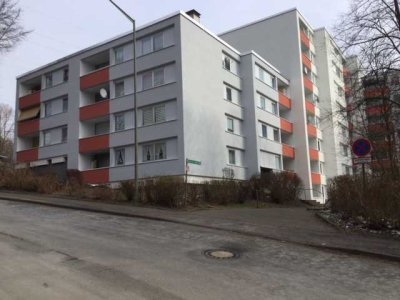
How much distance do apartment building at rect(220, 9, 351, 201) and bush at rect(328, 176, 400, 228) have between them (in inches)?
1185

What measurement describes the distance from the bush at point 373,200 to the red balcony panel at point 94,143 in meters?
23.2

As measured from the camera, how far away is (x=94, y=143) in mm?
37094

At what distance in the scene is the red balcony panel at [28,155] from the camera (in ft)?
137

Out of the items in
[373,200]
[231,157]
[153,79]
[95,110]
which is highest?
[153,79]

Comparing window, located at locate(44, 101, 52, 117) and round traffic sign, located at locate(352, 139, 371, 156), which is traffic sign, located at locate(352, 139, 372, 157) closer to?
round traffic sign, located at locate(352, 139, 371, 156)

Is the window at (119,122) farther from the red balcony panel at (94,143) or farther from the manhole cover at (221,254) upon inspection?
the manhole cover at (221,254)

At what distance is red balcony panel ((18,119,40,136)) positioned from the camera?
42.5 m

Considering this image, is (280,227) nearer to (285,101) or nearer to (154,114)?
(154,114)

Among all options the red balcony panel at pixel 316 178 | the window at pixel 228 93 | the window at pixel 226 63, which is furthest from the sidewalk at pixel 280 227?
the red balcony panel at pixel 316 178

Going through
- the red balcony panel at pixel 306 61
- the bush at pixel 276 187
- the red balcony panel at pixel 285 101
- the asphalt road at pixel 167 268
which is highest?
the red balcony panel at pixel 306 61

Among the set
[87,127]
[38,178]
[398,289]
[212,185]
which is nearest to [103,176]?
[87,127]

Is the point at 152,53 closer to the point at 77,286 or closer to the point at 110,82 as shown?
the point at 110,82

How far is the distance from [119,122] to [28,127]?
11.9 m

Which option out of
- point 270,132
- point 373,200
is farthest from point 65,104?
point 373,200
